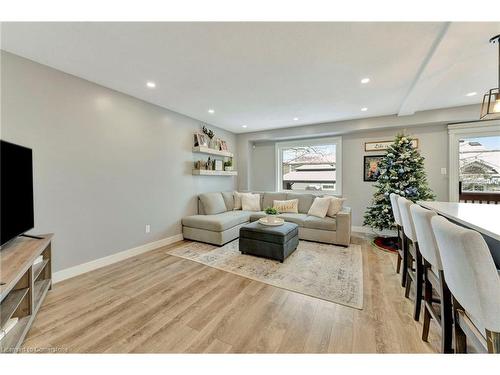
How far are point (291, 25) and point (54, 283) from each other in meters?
3.62

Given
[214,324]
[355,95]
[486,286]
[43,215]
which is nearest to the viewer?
[486,286]

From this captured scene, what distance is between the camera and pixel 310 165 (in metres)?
5.38

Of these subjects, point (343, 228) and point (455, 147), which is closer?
point (343, 228)

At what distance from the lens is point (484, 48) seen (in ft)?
6.23

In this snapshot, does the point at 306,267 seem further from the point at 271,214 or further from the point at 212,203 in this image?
the point at 212,203

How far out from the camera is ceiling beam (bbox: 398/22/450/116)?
1.75 meters

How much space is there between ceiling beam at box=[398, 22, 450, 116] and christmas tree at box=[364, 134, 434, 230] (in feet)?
1.69

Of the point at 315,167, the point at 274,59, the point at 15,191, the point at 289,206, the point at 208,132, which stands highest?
the point at 274,59

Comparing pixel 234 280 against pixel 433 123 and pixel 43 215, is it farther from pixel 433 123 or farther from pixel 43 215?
pixel 433 123

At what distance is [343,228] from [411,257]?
1466mm

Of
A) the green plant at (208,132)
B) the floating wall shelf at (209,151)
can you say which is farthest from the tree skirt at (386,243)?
the green plant at (208,132)

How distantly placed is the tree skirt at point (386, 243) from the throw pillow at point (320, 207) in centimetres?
102

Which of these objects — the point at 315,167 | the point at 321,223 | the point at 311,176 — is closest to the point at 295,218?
the point at 321,223
